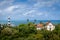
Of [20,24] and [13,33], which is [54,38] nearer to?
[13,33]

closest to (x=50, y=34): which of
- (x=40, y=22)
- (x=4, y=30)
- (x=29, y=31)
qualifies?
(x=29, y=31)

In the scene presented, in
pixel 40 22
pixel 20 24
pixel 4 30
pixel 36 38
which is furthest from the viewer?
pixel 40 22

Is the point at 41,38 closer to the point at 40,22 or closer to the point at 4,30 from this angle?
the point at 4,30

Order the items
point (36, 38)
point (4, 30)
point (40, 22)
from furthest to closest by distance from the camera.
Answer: point (40, 22) → point (4, 30) → point (36, 38)

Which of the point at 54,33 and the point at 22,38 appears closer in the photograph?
the point at 22,38

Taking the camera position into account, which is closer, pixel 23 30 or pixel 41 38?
pixel 41 38

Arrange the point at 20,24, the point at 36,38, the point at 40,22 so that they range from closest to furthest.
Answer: the point at 36,38, the point at 20,24, the point at 40,22

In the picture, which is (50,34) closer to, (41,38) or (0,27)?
(41,38)

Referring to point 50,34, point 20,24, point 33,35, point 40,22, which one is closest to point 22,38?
point 33,35
